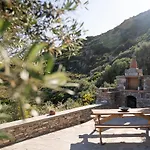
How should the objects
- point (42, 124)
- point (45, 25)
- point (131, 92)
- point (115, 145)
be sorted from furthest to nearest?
1. point (131, 92)
2. point (42, 124)
3. point (115, 145)
4. point (45, 25)

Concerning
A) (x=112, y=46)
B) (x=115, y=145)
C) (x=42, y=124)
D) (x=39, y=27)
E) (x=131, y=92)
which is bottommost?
(x=115, y=145)

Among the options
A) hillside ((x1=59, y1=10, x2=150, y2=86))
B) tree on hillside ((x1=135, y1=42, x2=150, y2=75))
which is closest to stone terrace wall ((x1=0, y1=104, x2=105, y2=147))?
tree on hillside ((x1=135, y1=42, x2=150, y2=75))

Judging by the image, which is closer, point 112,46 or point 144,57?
point 144,57

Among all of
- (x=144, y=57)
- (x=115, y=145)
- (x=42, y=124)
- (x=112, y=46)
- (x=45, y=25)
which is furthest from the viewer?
(x=112, y=46)

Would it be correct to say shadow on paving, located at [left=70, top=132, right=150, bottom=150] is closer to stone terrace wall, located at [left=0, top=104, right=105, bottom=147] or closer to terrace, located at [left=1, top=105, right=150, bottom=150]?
terrace, located at [left=1, top=105, right=150, bottom=150]

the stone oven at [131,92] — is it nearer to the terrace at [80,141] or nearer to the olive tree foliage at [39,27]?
the terrace at [80,141]

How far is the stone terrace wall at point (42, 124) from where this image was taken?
5.29m

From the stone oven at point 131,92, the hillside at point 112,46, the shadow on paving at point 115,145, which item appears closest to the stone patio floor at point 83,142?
the shadow on paving at point 115,145

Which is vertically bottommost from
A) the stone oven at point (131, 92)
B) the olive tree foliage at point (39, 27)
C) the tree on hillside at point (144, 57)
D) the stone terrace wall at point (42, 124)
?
the stone terrace wall at point (42, 124)

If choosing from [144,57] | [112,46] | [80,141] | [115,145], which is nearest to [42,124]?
[80,141]

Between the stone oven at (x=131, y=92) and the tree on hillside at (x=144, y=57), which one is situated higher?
the tree on hillside at (x=144, y=57)

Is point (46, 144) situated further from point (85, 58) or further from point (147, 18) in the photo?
point (147, 18)

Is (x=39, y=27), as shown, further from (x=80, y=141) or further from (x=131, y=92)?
(x=131, y=92)

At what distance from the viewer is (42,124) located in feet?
20.0
